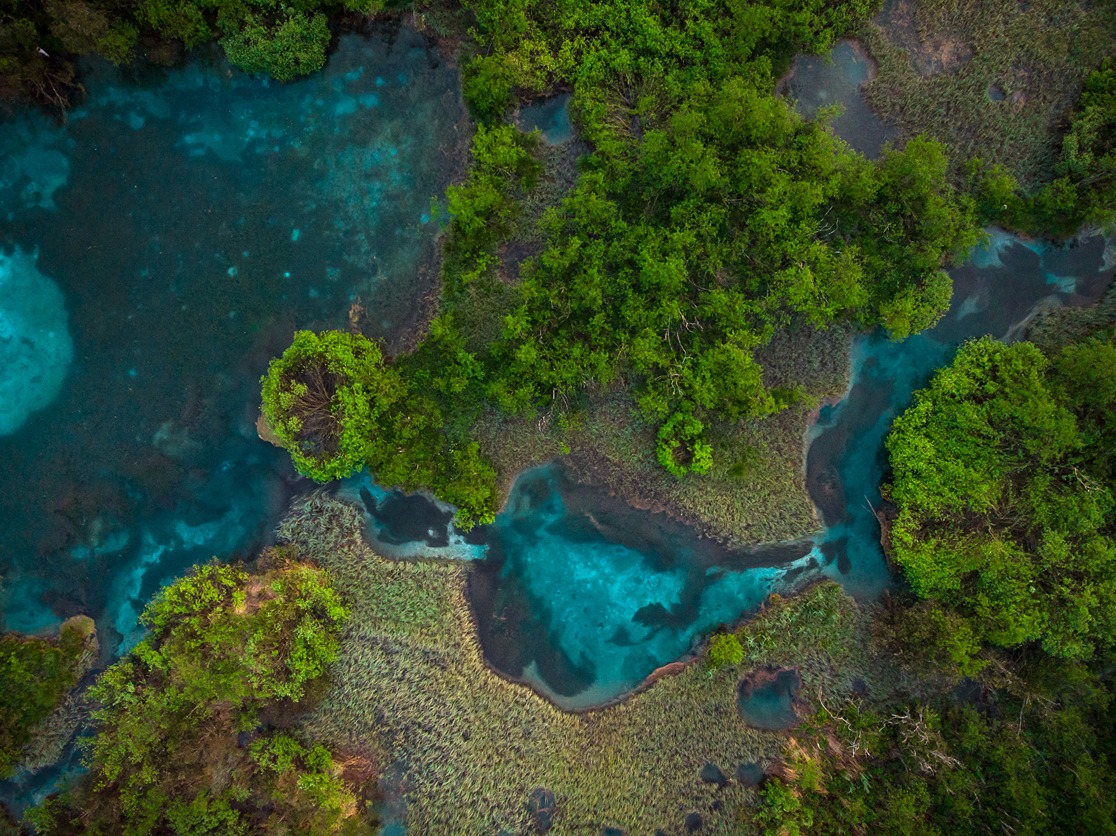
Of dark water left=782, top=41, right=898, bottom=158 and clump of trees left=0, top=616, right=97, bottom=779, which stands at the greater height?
dark water left=782, top=41, right=898, bottom=158

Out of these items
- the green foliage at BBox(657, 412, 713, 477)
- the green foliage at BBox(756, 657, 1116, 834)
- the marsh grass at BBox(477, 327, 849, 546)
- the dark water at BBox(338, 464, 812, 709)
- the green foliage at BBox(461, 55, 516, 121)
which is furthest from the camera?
the dark water at BBox(338, 464, 812, 709)

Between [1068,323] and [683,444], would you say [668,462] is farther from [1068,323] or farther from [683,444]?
[1068,323]

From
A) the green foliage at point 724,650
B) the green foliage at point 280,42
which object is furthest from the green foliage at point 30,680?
the green foliage at point 724,650

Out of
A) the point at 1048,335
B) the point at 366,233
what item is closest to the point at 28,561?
the point at 366,233

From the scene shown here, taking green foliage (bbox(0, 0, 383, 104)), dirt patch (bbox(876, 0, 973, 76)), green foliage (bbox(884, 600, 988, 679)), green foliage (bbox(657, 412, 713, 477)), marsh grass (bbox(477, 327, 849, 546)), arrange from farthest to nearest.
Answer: marsh grass (bbox(477, 327, 849, 546)), dirt patch (bbox(876, 0, 973, 76)), green foliage (bbox(657, 412, 713, 477)), green foliage (bbox(884, 600, 988, 679)), green foliage (bbox(0, 0, 383, 104))

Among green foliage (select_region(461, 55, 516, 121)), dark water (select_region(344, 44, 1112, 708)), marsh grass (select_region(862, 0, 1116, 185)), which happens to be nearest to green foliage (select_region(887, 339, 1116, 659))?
dark water (select_region(344, 44, 1112, 708))

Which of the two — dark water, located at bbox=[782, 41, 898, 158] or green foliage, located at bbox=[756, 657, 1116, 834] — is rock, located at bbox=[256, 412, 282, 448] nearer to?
green foliage, located at bbox=[756, 657, 1116, 834]

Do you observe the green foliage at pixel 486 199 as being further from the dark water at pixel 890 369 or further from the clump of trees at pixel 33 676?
the clump of trees at pixel 33 676

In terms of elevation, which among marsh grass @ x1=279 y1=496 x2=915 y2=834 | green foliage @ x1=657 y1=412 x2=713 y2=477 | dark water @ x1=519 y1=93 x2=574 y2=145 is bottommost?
marsh grass @ x1=279 y1=496 x2=915 y2=834
